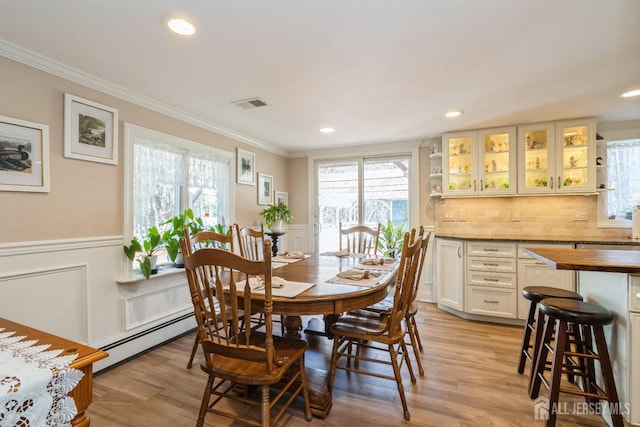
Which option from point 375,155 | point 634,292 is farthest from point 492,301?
point 375,155

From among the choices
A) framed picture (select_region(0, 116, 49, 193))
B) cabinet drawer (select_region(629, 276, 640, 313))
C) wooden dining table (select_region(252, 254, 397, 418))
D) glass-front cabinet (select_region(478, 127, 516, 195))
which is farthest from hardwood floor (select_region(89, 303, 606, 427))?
glass-front cabinet (select_region(478, 127, 516, 195))

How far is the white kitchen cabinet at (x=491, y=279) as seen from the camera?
10.7ft

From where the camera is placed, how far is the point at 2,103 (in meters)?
1.86

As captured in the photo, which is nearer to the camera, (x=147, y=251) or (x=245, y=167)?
(x=147, y=251)

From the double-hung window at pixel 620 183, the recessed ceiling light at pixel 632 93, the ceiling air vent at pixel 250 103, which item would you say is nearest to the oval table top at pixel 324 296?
the ceiling air vent at pixel 250 103

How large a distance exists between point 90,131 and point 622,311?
3698 millimetres

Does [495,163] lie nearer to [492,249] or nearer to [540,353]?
[492,249]

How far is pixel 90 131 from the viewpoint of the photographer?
7.55 ft

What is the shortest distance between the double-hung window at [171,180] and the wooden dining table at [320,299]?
1.46 metres

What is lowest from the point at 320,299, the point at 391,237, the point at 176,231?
the point at 320,299

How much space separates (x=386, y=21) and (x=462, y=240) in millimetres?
2676

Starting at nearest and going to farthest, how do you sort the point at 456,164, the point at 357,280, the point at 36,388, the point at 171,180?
the point at 36,388
the point at 357,280
the point at 171,180
the point at 456,164

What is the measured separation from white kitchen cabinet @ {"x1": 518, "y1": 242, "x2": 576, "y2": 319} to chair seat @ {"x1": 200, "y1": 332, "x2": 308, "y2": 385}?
108 inches

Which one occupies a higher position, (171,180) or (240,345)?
(171,180)
